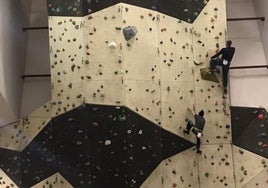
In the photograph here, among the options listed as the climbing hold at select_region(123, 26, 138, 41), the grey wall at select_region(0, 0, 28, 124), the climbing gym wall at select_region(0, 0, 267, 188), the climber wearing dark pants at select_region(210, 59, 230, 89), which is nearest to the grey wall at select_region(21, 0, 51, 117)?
the grey wall at select_region(0, 0, 28, 124)

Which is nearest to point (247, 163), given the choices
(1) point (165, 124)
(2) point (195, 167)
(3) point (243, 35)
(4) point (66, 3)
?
(2) point (195, 167)

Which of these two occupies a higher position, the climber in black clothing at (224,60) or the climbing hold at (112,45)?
the climbing hold at (112,45)

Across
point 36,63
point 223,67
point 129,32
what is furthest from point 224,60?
point 36,63

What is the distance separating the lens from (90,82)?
6.07 metres

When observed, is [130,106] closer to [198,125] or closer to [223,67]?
[198,125]

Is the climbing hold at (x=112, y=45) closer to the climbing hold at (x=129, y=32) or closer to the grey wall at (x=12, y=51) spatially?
the climbing hold at (x=129, y=32)

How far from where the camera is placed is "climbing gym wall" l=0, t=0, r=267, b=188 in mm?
6000

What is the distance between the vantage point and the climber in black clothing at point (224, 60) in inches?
237

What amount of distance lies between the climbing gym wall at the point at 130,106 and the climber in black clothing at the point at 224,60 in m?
0.12

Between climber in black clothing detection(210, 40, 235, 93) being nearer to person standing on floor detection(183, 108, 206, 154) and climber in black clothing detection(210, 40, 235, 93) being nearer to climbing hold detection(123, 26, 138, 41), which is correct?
→ person standing on floor detection(183, 108, 206, 154)

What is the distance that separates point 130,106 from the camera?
6023 mm

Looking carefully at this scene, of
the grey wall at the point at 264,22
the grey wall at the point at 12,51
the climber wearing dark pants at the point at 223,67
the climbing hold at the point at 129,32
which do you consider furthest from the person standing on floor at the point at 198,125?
the grey wall at the point at 12,51

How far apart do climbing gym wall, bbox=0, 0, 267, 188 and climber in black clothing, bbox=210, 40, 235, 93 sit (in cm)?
12

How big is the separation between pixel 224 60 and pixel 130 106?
5.33 feet
